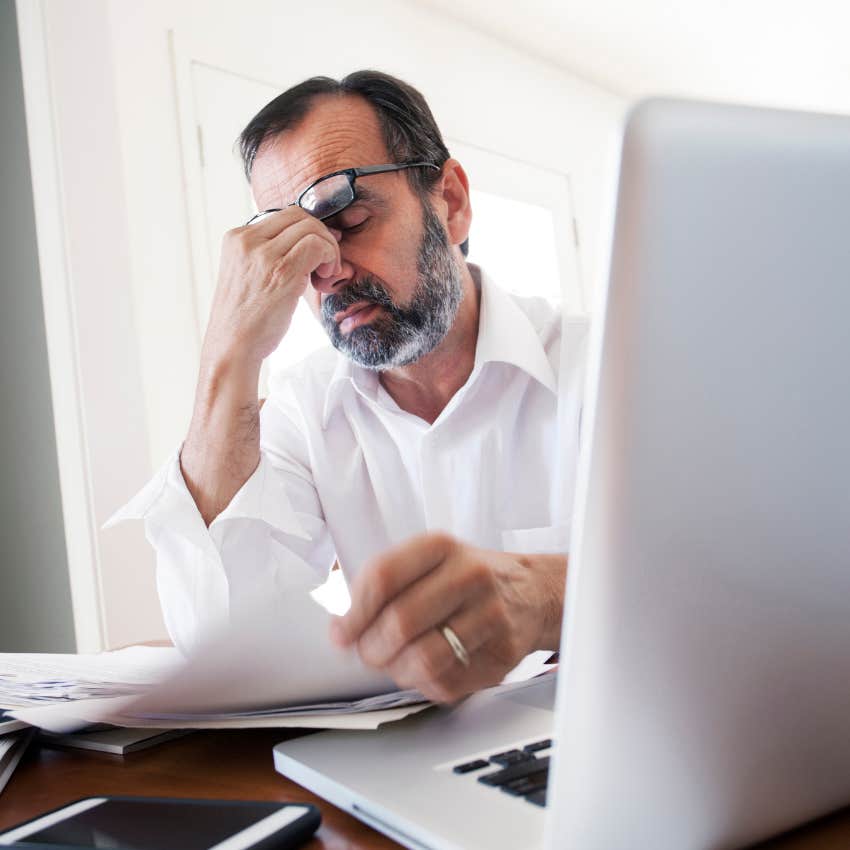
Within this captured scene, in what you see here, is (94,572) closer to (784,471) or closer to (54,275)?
(54,275)

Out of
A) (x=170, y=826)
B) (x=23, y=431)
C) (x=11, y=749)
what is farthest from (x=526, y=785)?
(x=23, y=431)

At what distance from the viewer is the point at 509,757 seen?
0.41 metres

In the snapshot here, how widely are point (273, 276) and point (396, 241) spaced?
10.2 inches

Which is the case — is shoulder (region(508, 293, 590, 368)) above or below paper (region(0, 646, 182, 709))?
above

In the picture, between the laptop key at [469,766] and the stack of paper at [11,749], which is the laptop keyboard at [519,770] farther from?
the stack of paper at [11,749]

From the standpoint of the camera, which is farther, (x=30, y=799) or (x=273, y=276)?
(x=273, y=276)

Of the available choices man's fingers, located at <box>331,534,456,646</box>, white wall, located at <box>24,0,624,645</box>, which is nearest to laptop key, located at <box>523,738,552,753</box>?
man's fingers, located at <box>331,534,456,646</box>

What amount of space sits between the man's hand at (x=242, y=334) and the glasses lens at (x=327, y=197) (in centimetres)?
3

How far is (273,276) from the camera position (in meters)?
1.22

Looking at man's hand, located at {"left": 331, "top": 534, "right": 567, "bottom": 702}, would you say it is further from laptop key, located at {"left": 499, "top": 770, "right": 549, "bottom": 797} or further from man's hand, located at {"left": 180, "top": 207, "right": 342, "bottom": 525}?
man's hand, located at {"left": 180, "top": 207, "right": 342, "bottom": 525}

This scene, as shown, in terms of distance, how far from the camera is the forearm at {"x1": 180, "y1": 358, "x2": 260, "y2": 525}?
109 cm

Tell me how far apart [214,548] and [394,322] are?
50 cm

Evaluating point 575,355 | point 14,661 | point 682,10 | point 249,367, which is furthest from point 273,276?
point 682,10

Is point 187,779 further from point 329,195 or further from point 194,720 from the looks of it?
point 329,195
